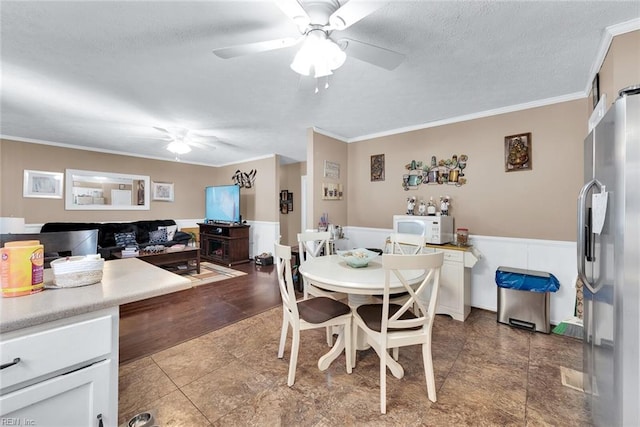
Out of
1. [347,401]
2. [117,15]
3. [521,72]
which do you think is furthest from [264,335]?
[521,72]

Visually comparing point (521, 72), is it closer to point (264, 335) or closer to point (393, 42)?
point (393, 42)

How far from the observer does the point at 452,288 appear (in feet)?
9.32

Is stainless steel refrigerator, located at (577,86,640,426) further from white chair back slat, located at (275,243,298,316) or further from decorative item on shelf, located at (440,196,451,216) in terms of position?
decorative item on shelf, located at (440,196,451,216)

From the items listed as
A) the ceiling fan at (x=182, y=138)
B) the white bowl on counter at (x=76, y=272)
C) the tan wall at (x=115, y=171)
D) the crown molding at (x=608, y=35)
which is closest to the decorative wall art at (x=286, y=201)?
the tan wall at (x=115, y=171)

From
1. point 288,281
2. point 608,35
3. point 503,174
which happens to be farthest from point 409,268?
point 503,174

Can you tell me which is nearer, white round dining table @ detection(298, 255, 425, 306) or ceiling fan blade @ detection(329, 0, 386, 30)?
ceiling fan blade @ detection(329, 0, 386, 30)

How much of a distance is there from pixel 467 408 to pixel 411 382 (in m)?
0.36

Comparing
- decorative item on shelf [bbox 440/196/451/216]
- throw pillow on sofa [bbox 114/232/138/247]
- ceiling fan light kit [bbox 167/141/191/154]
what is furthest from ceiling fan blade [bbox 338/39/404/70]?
throw pillow on sofa [bbox 114/232/138/247]

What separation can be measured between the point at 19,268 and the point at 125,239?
4.65 meters

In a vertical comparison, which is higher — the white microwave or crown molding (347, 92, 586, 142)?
crown molding (347, 92, 586, 142)

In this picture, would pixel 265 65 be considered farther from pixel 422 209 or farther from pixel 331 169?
pixel 422 209

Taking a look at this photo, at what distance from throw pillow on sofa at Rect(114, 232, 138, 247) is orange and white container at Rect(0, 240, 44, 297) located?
14.6 ft

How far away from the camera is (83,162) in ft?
16.2

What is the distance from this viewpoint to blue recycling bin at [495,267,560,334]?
251 cm
